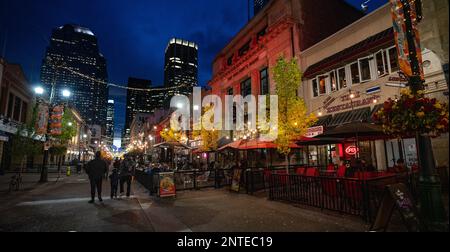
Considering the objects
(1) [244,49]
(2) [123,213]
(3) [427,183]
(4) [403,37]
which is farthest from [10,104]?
(3) [427,183]

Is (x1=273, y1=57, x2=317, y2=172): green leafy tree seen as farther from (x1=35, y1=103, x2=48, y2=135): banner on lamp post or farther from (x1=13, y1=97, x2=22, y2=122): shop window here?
(x1=13, y1=97, x2=22, y2=122): shop window

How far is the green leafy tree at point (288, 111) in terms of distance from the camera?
1377 cm

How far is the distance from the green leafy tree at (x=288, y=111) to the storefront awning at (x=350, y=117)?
1.30 m

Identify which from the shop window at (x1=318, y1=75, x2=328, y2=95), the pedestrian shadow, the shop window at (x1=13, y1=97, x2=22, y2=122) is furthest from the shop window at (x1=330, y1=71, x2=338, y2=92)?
the shop window at (x1=13, y1=97, x2=22, y2=122)

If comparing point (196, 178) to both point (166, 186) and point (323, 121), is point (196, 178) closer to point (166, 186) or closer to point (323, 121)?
point (166, 186)

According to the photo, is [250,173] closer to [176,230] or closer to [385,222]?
[176,230]

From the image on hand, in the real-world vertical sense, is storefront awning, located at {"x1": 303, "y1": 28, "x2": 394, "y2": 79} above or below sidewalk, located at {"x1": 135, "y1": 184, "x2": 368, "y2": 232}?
above

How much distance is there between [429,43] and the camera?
34.7 ft

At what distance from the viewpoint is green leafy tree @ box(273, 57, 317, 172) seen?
1377cm

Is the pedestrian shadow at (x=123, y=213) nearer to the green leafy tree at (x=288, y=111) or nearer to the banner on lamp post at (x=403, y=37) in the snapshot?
the banner on lamp post at (x=403, y=37)

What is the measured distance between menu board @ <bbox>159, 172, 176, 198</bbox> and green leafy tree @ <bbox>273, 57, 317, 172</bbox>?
6.40 m
